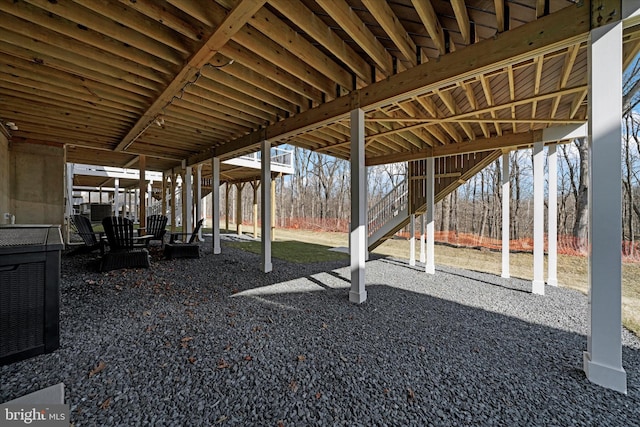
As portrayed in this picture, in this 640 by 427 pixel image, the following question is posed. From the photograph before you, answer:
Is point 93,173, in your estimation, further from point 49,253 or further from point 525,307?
point 525,307

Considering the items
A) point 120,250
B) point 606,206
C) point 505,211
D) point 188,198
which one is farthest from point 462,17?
point 188,198

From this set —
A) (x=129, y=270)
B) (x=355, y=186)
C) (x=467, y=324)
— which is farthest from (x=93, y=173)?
(x=467, y=324)

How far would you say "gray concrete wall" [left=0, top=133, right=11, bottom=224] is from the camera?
5.06 metres

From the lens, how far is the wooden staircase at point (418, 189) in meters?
5.94

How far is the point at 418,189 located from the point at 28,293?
6431mm

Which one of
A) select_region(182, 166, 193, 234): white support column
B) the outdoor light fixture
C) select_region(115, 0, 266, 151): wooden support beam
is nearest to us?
select_region(115, 0, 266, 151): wooden support beam

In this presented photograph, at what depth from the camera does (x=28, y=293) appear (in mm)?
1928

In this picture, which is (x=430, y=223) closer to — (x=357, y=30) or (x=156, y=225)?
(x=357, y=30)

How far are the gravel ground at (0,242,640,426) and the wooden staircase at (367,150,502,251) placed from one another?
2.93 meters

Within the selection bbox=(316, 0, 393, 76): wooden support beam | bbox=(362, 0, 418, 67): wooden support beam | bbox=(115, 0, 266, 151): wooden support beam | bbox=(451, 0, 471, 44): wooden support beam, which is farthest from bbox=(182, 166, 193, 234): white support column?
bbox=(451, 0, 471, 44): wooden support beam

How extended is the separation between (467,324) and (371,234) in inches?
175

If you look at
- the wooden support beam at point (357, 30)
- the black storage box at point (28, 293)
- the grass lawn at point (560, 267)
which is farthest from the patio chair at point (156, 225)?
the wooden support beam at point (357, 30)

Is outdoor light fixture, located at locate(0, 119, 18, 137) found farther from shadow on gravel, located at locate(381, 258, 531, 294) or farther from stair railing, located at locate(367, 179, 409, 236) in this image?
shadow on gravel, located at locate(381, 258, 531, 294)

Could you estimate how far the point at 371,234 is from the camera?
24.2 feet
